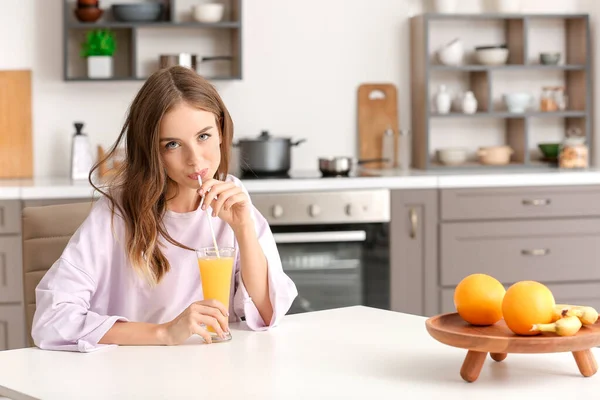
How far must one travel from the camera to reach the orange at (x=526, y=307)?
1.31 m

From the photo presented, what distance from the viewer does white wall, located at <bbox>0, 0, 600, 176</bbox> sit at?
4207 millimetres

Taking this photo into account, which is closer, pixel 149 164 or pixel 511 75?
pixel 149 164

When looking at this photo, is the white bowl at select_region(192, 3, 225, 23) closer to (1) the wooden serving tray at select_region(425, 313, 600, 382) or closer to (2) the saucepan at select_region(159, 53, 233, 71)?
(2) the saucepan at select_region(159, 53, 233, 71)

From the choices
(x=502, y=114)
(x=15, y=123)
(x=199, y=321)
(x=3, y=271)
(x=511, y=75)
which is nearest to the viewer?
(x=199, y=321)

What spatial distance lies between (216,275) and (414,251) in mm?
2436

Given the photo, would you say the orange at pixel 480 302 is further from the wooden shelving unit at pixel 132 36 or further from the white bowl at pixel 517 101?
the white bowl at pixel 517 101

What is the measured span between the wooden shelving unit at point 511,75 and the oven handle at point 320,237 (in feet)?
2.05

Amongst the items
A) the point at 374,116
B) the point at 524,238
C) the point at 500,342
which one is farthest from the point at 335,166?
the point at 500,342

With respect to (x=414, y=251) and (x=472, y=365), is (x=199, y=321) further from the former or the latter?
(x=414, y=251)

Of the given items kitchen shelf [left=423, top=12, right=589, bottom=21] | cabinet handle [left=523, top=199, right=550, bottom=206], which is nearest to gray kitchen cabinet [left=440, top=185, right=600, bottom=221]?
cabinet handle [left=523, top=199, right=550, bottom=206]

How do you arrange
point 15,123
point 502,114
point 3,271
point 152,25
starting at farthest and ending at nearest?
point 502,114, point 15,123, point 152,25, point 3,271

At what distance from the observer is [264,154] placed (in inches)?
156

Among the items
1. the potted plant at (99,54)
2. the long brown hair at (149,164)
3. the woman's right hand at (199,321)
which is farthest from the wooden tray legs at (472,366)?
the potted plant at (99,54)

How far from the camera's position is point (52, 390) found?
133 centimetres
